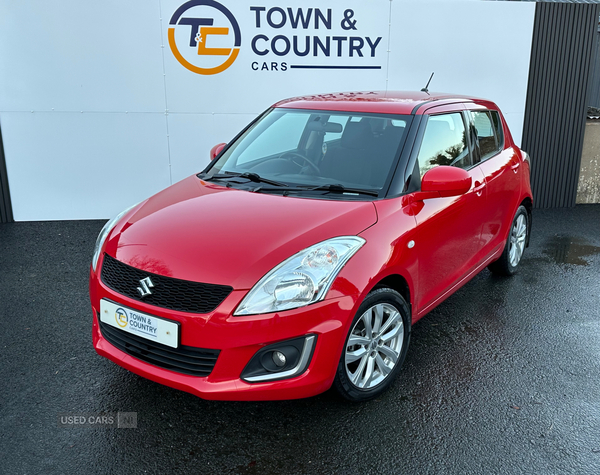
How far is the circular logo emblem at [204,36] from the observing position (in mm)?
6770

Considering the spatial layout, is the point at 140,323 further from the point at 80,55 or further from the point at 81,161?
the point at 80,55

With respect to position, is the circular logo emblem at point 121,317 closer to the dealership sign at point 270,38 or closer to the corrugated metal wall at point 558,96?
the dealership sign at point 270,38

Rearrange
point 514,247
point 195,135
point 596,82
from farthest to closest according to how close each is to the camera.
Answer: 1. point 596,82
2. point 195,135
3. point 514,247

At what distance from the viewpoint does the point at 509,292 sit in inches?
193

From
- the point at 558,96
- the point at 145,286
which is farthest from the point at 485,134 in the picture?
the point at 558,96

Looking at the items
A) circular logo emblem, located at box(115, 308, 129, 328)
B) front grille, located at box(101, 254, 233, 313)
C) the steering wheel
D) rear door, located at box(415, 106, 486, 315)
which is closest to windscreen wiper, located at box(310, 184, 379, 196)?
the steering wheel

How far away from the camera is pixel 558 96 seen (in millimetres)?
7695

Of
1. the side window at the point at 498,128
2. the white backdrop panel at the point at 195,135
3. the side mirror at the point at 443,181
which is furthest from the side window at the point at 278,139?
the white backdrop panel at the point at 195,135

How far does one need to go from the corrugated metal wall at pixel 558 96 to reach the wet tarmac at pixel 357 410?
3977 millimetres

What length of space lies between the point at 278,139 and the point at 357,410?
205 centimetres

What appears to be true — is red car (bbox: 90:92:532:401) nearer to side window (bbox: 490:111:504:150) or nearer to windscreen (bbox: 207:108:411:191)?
windscreen (bbox: 207:108:411:191)

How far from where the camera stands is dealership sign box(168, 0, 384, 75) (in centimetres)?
682

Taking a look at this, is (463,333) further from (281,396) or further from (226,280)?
(226,280)

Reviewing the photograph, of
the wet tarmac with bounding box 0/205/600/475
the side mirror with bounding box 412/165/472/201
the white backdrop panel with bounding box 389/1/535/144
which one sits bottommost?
the wet tarmac with bounding box 0/205/600/475
